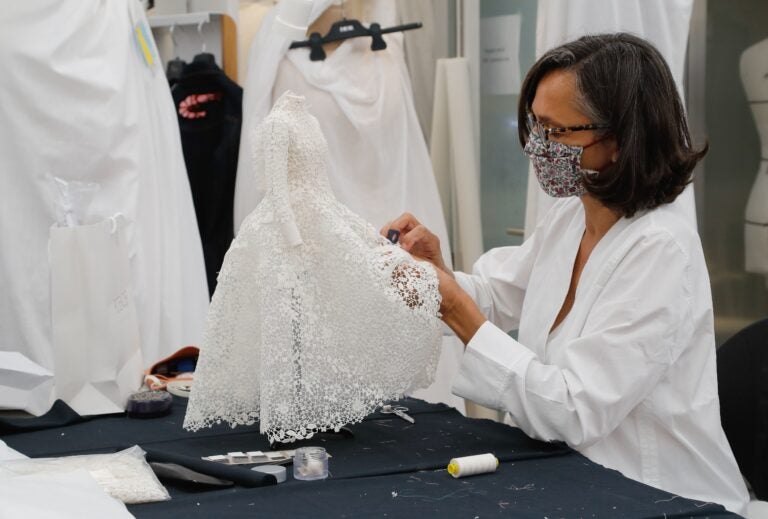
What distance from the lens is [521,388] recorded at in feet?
5.23

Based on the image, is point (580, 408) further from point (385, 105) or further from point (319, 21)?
point (319, 21)

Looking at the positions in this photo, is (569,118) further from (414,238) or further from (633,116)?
(414,238)

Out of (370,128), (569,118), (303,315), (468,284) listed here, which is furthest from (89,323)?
(370,128)

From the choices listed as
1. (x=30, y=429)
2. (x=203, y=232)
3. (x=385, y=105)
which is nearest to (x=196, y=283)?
(x=203, y=232)

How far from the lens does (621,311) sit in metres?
1.58

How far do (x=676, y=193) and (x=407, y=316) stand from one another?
524 mm

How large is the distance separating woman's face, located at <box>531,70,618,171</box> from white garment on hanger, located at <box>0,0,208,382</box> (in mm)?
1422

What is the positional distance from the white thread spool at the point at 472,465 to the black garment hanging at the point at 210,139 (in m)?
2.19

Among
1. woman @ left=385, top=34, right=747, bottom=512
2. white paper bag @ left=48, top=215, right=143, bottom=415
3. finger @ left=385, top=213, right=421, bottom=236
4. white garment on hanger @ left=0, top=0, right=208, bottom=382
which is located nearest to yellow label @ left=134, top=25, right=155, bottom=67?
white garment on hanger @ left=0, top=0, right=208, bottom=382

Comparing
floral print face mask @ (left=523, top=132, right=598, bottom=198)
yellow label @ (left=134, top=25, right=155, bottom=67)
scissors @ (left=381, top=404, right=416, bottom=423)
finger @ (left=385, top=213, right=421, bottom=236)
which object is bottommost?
scissors @ (left=381, top=404, right=416, bottom=423)

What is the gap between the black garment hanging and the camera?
136 inches

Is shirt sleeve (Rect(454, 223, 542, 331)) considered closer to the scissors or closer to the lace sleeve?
the scissors

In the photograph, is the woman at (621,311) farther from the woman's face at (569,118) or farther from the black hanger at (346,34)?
the black hanger at (346,34)

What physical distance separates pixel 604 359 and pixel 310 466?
0.50 metres
